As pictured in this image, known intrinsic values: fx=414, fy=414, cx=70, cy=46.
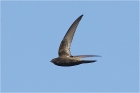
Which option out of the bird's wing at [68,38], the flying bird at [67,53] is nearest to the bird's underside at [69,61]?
the flying bird at [67,53]

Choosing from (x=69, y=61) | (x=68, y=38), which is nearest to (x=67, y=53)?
(x=68, y=38)

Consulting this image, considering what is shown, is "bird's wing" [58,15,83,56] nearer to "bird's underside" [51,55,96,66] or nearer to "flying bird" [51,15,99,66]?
"flying bird" [51,15,99,66]

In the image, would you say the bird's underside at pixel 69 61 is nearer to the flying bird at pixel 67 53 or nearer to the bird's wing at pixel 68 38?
the flying bird at pixel 67 53

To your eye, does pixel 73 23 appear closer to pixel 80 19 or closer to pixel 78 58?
pixel 80 19

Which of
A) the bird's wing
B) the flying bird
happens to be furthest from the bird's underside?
the bird's wing

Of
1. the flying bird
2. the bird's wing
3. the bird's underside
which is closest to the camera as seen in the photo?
the bird's underside

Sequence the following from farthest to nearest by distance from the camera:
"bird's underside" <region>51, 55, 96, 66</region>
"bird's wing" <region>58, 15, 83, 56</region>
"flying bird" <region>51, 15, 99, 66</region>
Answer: "bird's wing" <region>58, 15, 83, 56</region> → "flying bird" <region>51, 15, 99, 66</region> → "bird's underside" <region>51, 55, 96, 66</region>

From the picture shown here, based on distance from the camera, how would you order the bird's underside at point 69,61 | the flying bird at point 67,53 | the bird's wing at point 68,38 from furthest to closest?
1. the bird's wing at point 68,38
2. the flying bird at point 67,53
3. the bird's underside at point 69,61

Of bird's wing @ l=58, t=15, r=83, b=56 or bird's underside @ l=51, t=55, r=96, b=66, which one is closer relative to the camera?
bird's underside @ l=51, t=55, r=96, b=66
